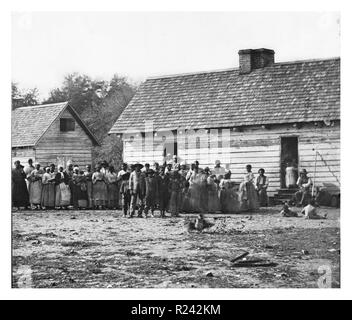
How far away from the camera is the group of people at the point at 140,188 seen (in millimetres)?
13766

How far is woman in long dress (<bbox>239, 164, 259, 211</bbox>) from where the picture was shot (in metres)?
13.7

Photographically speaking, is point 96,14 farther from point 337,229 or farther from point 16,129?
point 337,229

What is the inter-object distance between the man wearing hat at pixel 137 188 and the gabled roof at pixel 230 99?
89 centimetres

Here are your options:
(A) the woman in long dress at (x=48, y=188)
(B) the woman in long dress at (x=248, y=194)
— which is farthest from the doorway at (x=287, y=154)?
(A) the woman in long dress at (x=48, y=188)

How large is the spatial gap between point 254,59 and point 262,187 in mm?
2523

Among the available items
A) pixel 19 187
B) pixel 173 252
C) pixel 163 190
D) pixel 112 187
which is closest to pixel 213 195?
pixel 163 190

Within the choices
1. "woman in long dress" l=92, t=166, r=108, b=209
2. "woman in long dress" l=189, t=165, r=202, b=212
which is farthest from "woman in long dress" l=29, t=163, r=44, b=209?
"woman in long dress" l=189, t=165, r=202, b=212

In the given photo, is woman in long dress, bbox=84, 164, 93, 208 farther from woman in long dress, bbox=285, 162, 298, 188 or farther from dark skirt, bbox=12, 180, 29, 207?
woman in long dress, bbox=285, 162, 298, 188

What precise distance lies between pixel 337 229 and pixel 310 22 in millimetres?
3567

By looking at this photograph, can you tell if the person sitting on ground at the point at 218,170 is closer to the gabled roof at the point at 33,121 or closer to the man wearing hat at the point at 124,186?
the man wearing hat at the point at 124,186

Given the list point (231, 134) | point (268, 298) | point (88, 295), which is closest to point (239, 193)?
point (231, 134)

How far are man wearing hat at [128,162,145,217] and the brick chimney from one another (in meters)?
2.88

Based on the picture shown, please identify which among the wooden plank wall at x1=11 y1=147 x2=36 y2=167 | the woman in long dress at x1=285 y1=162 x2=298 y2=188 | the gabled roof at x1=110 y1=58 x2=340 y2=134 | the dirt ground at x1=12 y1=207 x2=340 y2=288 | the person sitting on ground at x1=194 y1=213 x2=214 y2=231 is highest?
the gabled roof at x1=110 y1=58 x2=340 y2=134

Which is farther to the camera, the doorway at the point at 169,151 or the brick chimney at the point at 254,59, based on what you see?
the doorway at the point at 169,151
